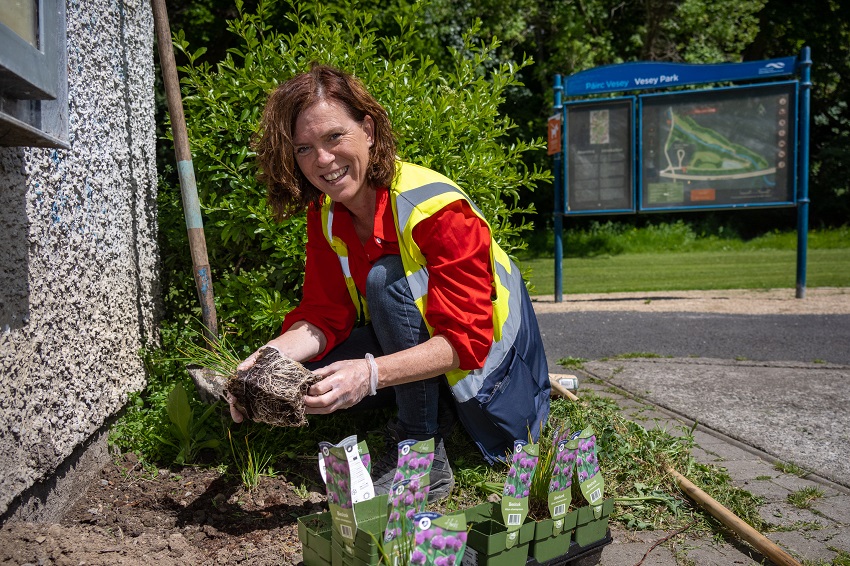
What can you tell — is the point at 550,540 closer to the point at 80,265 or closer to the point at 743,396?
the point at 80,265

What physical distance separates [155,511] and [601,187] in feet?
23.0

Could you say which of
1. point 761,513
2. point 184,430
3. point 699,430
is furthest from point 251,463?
point 699,430

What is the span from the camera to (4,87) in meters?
1.83

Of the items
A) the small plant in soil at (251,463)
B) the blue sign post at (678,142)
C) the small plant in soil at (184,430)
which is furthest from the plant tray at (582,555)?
the blue sign post at (678,142)

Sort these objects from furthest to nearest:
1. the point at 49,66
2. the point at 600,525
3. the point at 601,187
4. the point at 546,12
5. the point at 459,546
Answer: the point at 546,12 < the point at 601,187 < the point at 600,525 < the point at 49,66 < the point at 459,546

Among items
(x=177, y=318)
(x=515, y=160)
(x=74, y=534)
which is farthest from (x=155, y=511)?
(x=515, y=160)

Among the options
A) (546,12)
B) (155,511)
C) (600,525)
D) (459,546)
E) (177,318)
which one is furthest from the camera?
(546,12)

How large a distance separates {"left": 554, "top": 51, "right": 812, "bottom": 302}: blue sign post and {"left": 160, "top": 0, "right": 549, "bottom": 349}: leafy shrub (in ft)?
15.9

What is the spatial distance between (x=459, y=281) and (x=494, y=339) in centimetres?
37

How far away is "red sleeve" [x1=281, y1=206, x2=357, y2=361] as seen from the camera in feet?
9.21

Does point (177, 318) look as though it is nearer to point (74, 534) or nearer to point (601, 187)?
point (74, 534)

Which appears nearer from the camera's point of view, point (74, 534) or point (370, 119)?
point (74, 534)

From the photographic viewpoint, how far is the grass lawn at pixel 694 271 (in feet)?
31.3

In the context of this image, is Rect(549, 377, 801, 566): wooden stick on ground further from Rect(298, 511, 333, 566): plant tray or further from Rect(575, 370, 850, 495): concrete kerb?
Rect(298, 511, 333, 566): plant tray
